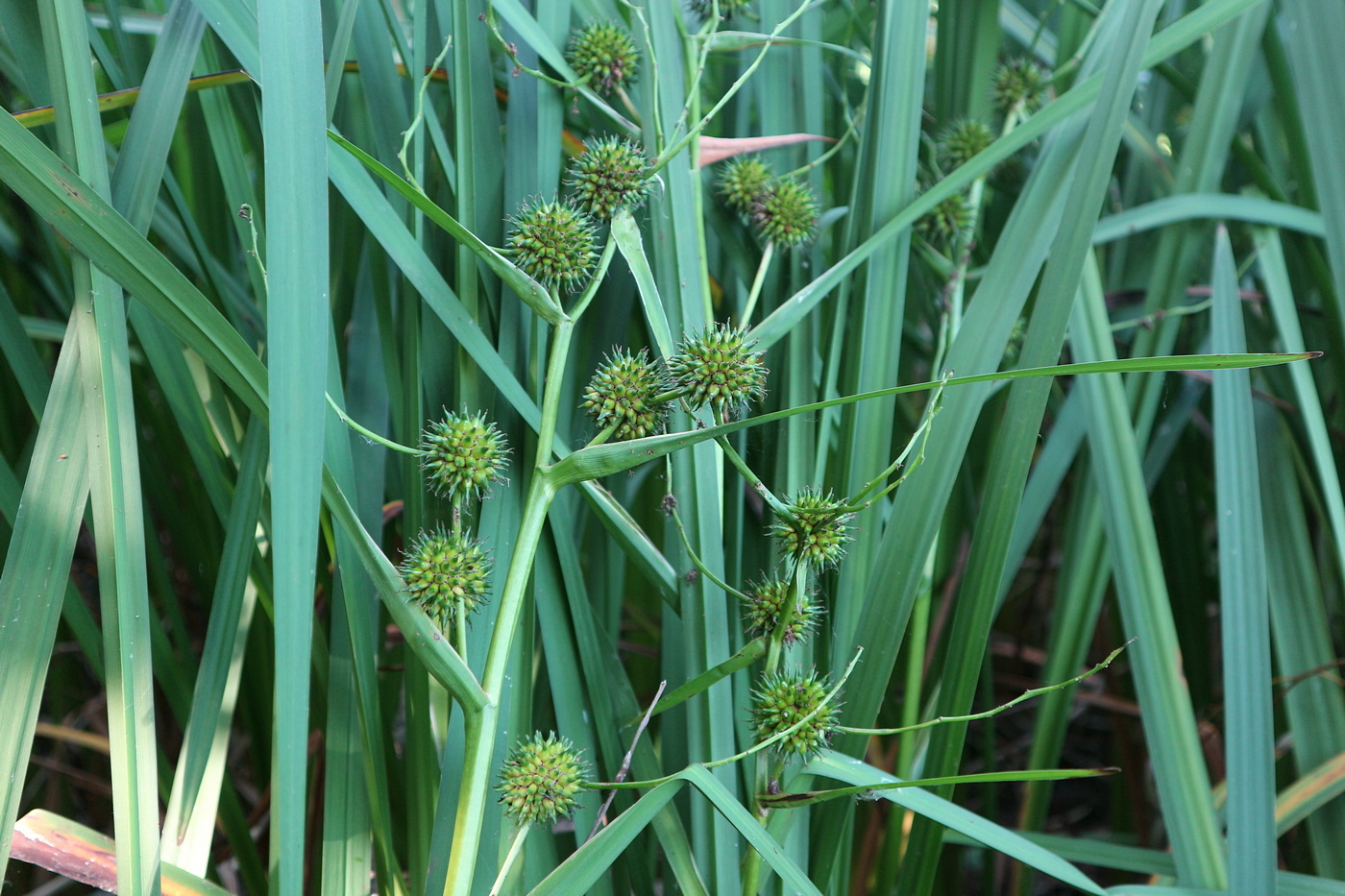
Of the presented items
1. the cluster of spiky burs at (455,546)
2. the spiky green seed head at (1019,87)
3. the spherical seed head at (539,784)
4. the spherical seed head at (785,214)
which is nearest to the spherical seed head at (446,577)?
the cluster of spiky burs at (455,546)

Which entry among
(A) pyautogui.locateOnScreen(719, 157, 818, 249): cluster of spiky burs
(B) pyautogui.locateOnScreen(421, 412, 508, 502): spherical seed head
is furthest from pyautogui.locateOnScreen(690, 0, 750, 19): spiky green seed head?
(B) pyautogui.locateOnScreen(421, 412, 508, 502): spherical seed head

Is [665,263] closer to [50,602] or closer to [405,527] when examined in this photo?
[405,527]

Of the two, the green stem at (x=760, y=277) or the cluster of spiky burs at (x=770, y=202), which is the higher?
the cluster of spiky burs at (x=770, y=202)

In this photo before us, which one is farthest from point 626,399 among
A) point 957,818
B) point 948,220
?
point 948,220

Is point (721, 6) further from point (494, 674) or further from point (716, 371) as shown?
point (494, 674)

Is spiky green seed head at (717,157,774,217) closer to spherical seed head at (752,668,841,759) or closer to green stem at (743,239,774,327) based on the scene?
green stem at (743,239,774,327)

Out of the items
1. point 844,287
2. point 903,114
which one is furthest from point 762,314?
point 903,114

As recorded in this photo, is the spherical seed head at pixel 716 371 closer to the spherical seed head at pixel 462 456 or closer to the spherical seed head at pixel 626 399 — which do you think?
the spherical seed head at pixel 626 399
